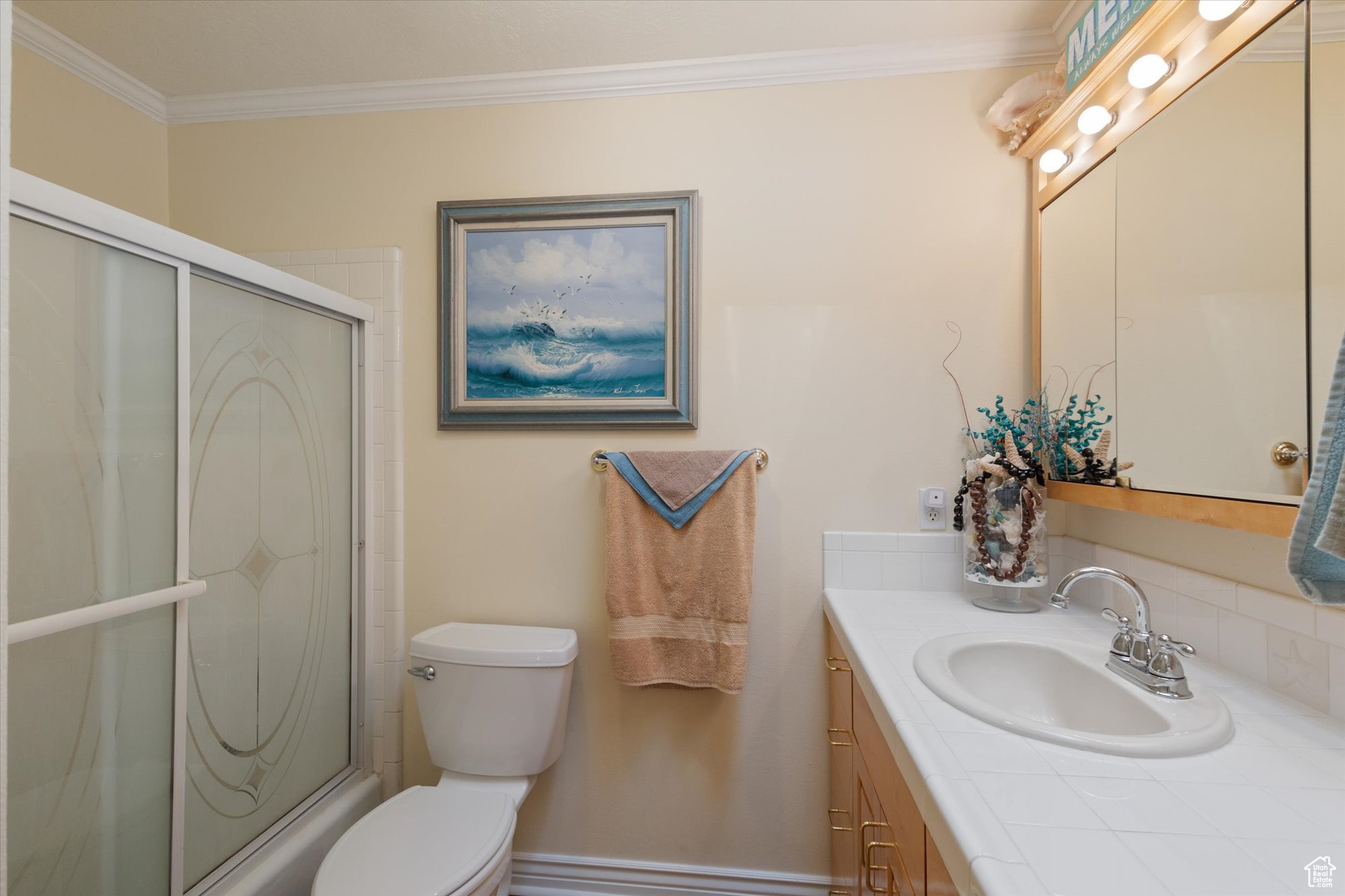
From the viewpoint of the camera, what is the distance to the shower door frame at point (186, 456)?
0.93m

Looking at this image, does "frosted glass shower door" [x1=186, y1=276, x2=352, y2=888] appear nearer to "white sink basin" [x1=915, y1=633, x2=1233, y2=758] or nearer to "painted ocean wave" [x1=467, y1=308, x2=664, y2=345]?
"painted ocean wave" [x1=467, y1=308, x2=664, y2=345]

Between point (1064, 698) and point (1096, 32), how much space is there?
4.28 feet

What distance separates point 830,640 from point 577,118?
1553 millimetres

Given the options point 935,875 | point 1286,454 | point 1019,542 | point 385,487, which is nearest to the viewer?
point 935,875

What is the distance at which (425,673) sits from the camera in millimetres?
1491

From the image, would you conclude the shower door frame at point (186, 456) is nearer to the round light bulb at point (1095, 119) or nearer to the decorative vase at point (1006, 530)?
the decorative vase at point (1006, 530)

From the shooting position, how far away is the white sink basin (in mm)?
732

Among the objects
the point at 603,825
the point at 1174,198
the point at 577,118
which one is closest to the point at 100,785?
the point at 603,825

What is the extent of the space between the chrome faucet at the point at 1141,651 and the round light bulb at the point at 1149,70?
0.89 m

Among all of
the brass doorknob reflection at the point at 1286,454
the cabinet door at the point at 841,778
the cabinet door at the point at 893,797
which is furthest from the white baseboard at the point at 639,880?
the brass doorknob reflection at the point at 1286,454

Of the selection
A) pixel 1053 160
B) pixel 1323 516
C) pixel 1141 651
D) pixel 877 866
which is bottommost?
pixel 877 866

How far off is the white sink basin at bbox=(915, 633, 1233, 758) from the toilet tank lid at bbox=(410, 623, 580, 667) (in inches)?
34.3

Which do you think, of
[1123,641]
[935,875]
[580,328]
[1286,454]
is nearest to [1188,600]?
[1123,641]

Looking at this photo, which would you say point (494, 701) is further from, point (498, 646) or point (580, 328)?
point (580, 328)
